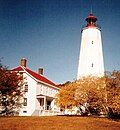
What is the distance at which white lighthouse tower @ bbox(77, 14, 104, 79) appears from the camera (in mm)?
43878

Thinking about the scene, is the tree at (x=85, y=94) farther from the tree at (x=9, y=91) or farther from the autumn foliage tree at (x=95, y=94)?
the tree at (x=9, y=91)

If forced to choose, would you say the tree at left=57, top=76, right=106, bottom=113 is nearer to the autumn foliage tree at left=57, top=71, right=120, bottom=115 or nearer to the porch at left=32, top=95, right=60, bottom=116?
the autumn foliage tree at left=57, top=71, right=120, bottom=115

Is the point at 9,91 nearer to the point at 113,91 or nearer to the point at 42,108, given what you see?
the point at 42,108

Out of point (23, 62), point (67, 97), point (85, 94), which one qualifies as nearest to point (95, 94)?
point (85, 94)

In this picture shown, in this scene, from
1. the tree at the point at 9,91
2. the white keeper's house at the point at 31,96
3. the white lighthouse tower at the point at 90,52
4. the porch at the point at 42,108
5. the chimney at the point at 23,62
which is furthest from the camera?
the chimney at the point at 23,62

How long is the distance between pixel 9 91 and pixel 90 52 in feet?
43.5

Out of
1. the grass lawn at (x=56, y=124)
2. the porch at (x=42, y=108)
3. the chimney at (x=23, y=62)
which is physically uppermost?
the chimney at (x=23, y=62)

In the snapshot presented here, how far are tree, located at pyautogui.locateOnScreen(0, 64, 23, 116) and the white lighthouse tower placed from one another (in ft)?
29.3

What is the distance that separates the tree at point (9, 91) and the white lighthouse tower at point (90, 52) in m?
8.94

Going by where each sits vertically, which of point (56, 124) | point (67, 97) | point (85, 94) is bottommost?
point (56, 124)

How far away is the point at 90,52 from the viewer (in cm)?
4453

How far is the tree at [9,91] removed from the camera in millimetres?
40375

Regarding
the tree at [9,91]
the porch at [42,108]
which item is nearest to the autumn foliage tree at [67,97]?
the tree at [9,91]

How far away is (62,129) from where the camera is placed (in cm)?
2572
